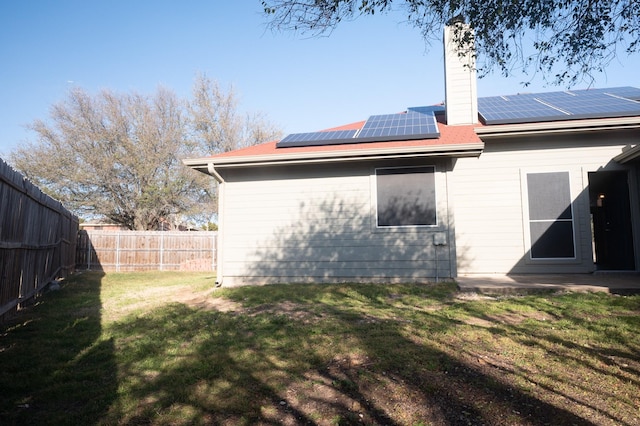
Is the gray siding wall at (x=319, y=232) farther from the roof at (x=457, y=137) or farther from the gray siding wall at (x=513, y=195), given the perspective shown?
the gray siding wall at (x=513, y=195)

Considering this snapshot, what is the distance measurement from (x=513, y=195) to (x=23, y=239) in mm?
9151

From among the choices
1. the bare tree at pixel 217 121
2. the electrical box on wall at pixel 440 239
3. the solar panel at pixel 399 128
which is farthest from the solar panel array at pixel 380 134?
the bare tree at pixel 217 121

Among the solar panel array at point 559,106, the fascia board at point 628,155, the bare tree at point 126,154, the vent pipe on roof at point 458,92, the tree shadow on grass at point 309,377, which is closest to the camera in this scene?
the tree shadow on grass at point 309,377

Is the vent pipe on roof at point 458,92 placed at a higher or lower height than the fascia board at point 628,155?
higher

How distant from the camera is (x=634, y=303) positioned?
484 centimetres

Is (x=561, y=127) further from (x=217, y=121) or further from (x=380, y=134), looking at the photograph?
(x=217, y=121)

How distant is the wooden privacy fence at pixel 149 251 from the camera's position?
51.6 ft

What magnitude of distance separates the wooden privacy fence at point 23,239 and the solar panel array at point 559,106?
8.68 m

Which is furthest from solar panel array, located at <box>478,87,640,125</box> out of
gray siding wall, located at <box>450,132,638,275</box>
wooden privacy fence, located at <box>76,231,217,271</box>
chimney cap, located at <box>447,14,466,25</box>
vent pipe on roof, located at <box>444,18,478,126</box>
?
wooden privacy fence, located at <box>76,231,217,271</box>

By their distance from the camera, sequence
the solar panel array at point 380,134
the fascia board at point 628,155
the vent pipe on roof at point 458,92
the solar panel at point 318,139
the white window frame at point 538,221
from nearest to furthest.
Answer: the fascia board at point 628,155 → the white window frame at point 538,221 → the solar panel array at point 380,134 → the solar panel at point 318,139 → the vent pipe on roof at point 458,92

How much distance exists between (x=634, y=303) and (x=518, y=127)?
13.0 feet

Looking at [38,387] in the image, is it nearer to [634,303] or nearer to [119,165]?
[634,303]

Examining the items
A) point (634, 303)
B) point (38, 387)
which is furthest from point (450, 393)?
point (634, 303)

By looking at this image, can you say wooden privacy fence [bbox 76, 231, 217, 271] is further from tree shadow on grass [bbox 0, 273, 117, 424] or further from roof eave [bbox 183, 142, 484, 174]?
tree shadow on grass [bbox 0, 273, 117, 424]
